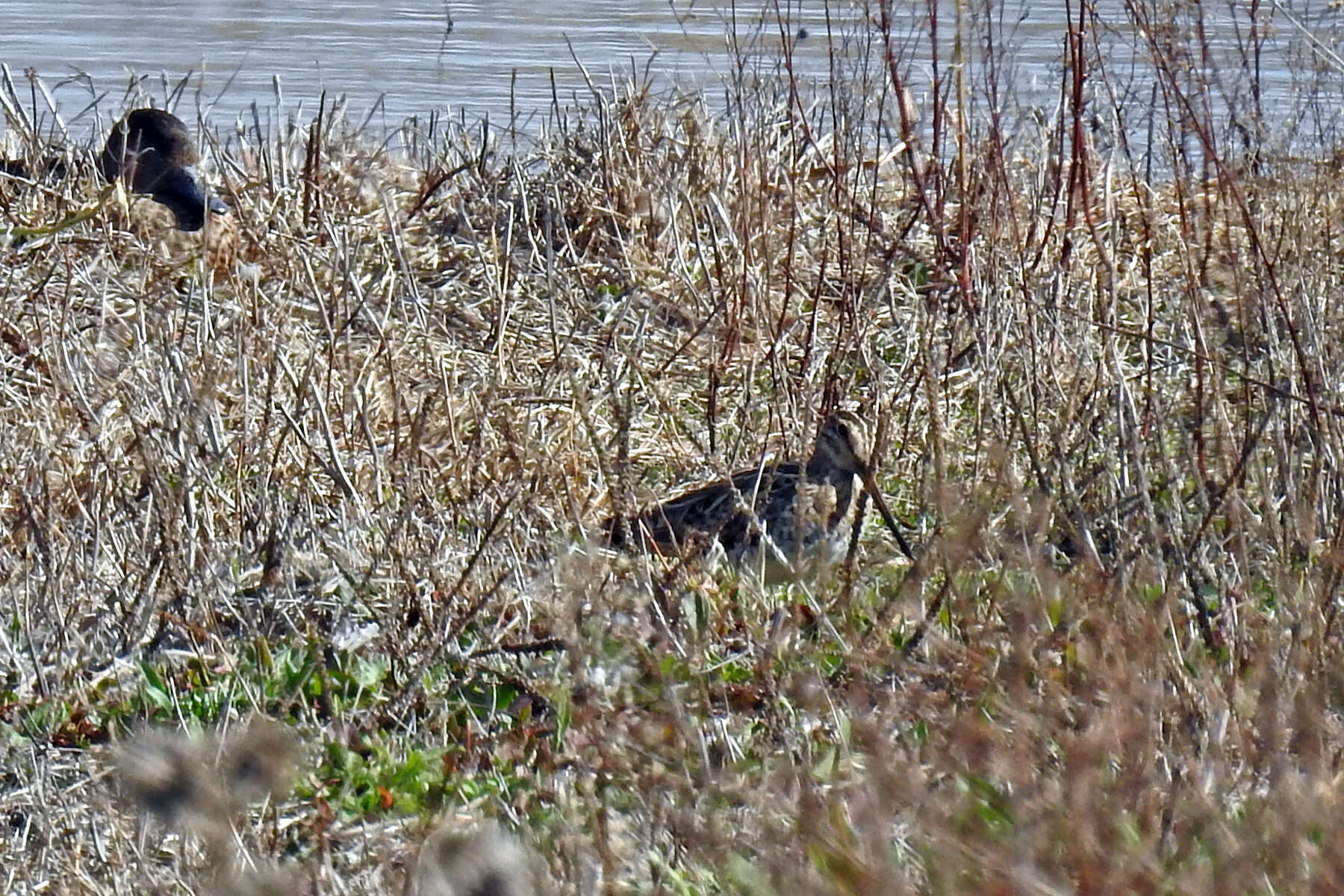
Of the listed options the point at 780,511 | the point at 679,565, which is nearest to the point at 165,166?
the point at 780,511

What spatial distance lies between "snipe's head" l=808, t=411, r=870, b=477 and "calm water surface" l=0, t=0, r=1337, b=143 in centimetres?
Answer: 399

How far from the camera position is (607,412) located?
6.31m

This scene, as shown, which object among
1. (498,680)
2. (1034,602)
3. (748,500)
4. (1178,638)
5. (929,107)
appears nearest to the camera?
(1034,602)

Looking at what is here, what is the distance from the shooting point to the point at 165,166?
317 inches

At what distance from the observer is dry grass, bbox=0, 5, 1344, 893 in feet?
8.21

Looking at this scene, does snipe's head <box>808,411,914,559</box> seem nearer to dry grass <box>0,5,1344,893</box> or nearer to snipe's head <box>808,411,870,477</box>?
snipe's head <box>808,411,870,477</box>

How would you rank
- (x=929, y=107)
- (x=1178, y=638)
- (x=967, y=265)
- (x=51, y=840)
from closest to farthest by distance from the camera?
(x=51, y=840)
(x=1178, y=638)
(x=967, y=265)
(x=929, y=107)

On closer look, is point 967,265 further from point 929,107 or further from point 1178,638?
point 1178,638

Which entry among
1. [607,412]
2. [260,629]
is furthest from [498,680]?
[607,412]

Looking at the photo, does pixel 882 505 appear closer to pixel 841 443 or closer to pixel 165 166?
pixel 841 443

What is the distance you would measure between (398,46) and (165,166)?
5639 mm

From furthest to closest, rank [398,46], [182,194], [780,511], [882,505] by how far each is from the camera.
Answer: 1. [398,46]
2. [182,194]
3. [780,511]
4. [882,505]

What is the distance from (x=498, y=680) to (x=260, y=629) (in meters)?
→ 0.58

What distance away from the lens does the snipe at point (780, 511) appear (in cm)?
473
